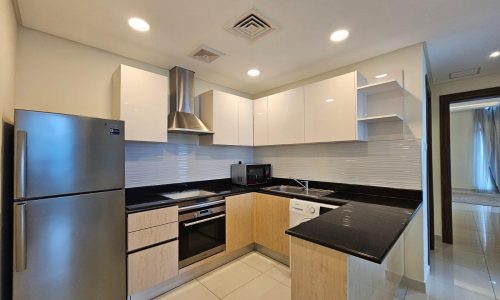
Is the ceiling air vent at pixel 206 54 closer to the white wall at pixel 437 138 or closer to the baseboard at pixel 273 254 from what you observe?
the baseboard at pixel 273 254

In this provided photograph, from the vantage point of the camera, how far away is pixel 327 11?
1578 mm

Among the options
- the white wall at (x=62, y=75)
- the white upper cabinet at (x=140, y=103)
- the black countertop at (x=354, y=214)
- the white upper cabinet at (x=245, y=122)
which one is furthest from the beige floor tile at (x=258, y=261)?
the white wall at (x=62, y=75)

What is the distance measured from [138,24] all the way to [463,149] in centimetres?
928

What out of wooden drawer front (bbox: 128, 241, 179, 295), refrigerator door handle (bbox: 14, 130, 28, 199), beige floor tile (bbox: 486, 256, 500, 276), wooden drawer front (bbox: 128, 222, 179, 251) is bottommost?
beige floor tile (bbox: 486, 256, 500, 276)

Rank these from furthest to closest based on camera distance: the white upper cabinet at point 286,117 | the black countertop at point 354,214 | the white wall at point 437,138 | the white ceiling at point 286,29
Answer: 1. the white wall at point 437,138
2. the white upper cabinet at point 286,117
3. the white ceiling at point 286,29
4. the black countertop at point 354,214

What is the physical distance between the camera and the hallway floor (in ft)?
6.57

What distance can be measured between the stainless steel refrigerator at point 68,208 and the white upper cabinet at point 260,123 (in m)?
1.90

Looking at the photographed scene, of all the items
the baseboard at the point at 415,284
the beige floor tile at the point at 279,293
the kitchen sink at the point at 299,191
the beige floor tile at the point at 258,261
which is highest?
the kitchen sink at the point at 299,191

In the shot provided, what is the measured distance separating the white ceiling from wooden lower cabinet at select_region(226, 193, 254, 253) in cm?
171

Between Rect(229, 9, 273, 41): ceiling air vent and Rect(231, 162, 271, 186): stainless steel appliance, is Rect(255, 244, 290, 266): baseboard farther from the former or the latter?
Rect(229, 9, 273, 41): ceiling air vent

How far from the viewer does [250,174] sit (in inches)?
119

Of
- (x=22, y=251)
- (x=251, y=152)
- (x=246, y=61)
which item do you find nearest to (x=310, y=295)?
(x=22, y=251)

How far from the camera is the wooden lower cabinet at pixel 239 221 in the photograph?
2504mm

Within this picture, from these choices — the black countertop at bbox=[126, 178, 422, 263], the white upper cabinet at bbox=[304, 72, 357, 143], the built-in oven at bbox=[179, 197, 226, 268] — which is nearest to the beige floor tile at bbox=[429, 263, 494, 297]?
the black countertop at bbox=[126, 178, 422, 263]
